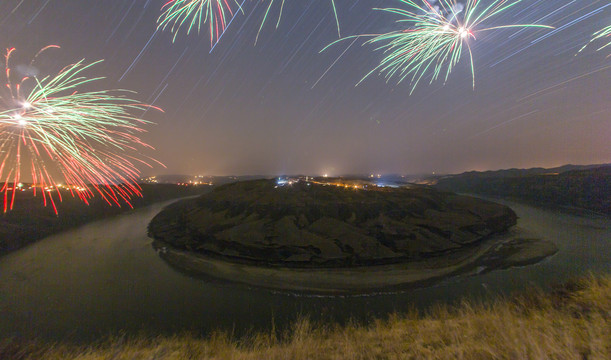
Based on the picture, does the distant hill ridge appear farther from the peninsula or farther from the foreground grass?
the foreground grass

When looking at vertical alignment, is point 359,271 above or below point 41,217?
below

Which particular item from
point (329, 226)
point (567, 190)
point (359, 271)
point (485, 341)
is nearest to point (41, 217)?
point (329, 226)

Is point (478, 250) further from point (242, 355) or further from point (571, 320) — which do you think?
point (242, 355)

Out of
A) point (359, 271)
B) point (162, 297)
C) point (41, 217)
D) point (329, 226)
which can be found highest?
point (41, 217)

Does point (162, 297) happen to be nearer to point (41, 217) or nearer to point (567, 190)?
point (41, 217)

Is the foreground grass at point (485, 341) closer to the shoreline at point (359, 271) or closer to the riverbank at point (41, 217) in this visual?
the shoreline at point (359, 271)

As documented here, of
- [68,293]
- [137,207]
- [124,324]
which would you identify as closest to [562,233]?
[124,324]

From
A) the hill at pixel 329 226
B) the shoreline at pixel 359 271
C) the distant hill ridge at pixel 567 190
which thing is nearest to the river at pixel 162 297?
the shoreline at pixel 359 271
